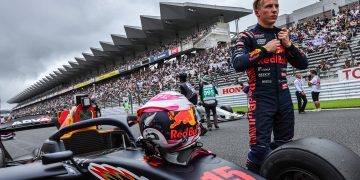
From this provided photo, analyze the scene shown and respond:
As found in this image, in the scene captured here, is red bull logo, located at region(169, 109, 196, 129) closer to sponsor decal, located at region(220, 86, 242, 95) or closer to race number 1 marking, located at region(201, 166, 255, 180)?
race number 1 marking, located at region(201, 166, 255, 180)

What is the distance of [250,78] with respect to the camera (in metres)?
2.61

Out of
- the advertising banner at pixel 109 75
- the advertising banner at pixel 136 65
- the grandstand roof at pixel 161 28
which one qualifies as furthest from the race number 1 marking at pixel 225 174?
the advertising banner at pixel 109 75

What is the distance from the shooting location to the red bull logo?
1884 mm

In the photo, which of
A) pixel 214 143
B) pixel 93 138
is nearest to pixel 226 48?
pixel 214 143

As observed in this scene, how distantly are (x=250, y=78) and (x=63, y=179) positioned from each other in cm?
150

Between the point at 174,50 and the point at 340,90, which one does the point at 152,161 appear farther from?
the point at 174,50

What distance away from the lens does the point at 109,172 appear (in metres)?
2.06

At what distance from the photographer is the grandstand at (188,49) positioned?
17547mm

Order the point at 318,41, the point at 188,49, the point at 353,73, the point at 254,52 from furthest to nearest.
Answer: the point at 188,49 → the point at 318,41 → the point at 353,73 → the point at 254,52

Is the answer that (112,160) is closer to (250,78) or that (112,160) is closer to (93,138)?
(250,78)

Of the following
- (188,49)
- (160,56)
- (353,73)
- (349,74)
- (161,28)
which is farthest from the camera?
(161,28)

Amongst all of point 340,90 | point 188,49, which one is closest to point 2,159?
point 340,90

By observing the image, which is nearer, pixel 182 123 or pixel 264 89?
pixel 182 123

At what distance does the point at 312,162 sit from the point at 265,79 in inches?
29.8
